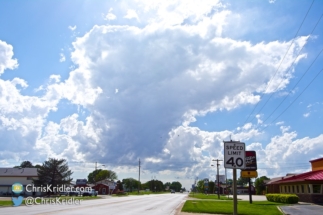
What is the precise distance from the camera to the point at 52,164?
69562 mm

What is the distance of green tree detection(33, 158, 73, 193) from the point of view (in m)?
68.8

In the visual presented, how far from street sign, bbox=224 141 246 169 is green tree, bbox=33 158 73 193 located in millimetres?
66065

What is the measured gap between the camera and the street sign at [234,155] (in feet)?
27.2

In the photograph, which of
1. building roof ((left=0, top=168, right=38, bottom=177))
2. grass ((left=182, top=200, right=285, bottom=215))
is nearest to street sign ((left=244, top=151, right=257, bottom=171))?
grass ((left=182, top=200, right=285, bottom=215))

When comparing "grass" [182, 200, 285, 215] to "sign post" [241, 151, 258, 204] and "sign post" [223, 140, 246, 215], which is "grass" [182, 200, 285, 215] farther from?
"sign post" [223, 140, 246, 215]

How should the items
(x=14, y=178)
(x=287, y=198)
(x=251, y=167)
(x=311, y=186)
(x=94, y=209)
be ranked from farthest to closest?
(x=14, y=178) → (x=311, y=186) → (x=251, y=167) → (x=287, y=198) → (x=94, y=209)

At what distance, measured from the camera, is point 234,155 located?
833 cm

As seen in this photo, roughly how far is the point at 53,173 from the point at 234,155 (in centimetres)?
6696

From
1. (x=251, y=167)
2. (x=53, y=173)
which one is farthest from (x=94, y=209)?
(x=53, y=173)

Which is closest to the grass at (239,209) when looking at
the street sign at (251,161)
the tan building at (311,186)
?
the street sign at (251,161)

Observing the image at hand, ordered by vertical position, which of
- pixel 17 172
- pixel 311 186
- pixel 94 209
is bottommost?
pixel 94 209

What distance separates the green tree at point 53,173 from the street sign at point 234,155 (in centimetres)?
6607

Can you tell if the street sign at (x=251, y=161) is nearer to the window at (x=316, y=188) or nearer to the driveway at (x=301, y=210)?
the window at (x=316, y=188)

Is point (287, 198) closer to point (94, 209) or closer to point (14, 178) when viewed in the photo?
point (94, 209)
